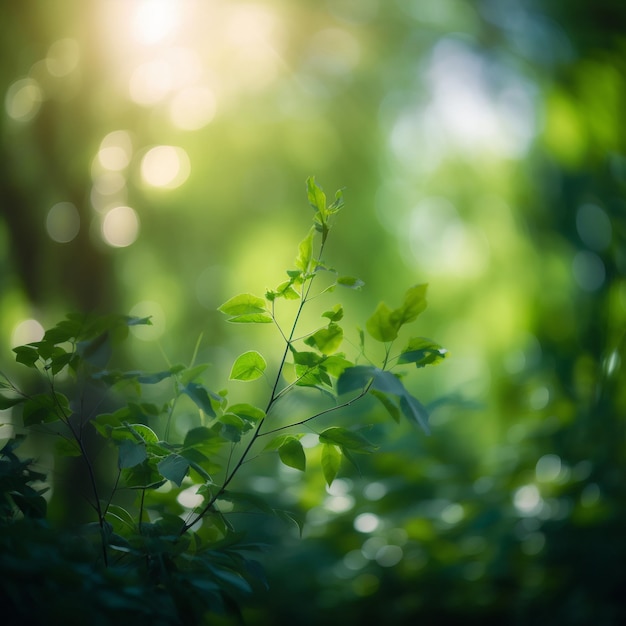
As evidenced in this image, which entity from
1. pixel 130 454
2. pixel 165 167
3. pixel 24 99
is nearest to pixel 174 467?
pixel 130 454

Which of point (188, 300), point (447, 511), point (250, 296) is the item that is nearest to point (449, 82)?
point (188, 300)

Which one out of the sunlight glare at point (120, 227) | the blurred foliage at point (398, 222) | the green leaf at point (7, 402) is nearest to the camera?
the green leaf at point (7, 402)

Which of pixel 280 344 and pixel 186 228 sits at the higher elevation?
pixel 186 228

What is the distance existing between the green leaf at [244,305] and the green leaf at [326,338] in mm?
60

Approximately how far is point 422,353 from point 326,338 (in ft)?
0.31

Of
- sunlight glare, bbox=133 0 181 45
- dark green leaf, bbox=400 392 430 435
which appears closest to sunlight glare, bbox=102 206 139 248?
sunlight glare, bbox=133 0 181 45

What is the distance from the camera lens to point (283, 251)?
132 inches

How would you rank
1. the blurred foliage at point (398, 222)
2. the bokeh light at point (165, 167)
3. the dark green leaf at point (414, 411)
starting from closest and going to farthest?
the dark green leaf at point (414, 411), the blurred foliage at point (398, 222), the bokeh light at point (165, 167)

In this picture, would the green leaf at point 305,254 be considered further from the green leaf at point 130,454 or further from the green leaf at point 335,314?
the green leaf at point 130,454

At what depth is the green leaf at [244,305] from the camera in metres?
0.57

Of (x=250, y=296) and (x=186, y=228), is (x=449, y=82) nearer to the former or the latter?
(x=186, y=228)

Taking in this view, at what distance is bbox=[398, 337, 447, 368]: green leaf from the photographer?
55cm

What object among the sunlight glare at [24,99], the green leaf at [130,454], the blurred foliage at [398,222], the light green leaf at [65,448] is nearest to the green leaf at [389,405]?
the green leaf at [130,454]

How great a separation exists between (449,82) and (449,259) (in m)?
1.12
